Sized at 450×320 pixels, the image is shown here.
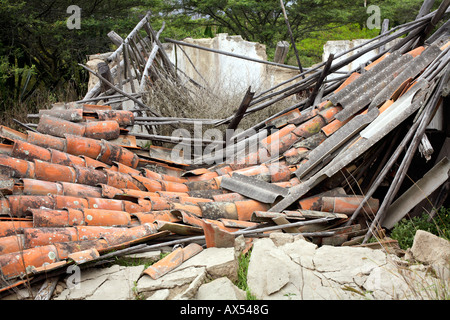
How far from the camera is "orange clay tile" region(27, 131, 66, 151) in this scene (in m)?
5.06

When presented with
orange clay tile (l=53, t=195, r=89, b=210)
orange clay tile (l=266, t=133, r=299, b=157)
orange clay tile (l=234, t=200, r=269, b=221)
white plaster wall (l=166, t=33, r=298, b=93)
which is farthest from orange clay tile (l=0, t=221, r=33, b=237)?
white plaster wall (l=166, t=33, r=298, b=93)

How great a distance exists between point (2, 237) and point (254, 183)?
258 cm

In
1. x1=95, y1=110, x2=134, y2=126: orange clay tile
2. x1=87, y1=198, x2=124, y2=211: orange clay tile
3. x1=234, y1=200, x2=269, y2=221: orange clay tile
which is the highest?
x1=95, y1=110, x2=134, y2=126: orange clay tile

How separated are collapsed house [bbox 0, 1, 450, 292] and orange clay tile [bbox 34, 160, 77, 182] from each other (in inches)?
0.4

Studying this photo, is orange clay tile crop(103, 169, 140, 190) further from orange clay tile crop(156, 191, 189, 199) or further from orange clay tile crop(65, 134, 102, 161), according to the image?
orange clay tile crop(65, 134, 102, 161)

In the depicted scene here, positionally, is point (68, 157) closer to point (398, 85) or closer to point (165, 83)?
point (165, 83)

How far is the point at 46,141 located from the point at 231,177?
2.13 meters

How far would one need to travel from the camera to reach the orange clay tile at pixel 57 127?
17.7ft

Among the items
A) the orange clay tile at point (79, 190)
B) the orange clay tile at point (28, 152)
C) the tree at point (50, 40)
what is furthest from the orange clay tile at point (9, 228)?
the tree at point (50, 40)

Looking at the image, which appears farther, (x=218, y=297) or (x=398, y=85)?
(x=398, y=85)

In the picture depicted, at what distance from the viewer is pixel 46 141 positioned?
5.09m

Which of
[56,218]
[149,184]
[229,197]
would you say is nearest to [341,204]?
[229,197]
